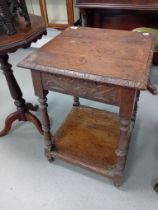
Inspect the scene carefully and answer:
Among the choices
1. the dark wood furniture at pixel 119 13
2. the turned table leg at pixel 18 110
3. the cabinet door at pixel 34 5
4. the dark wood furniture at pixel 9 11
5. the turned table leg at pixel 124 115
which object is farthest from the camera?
the cabinet door at pixel 34 5

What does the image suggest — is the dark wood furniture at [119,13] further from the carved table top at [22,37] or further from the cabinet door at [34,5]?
the cabinet door at [34,5]

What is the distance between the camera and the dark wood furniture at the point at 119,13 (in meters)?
1.67

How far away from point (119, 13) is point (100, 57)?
4.58ft

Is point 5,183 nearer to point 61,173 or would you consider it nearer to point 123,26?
point 61,173

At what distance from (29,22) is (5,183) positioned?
3.16ft

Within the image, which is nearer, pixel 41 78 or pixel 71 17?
pixel 41 78

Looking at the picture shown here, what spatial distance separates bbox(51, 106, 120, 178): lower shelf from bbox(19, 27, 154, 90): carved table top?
0.58 m

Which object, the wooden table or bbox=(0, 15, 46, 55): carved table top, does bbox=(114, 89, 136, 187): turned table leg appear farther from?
bbox=(0, 15, 46, 55): carved table top

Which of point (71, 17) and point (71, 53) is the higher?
point (71, 53)

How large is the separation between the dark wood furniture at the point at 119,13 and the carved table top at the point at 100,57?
2.47ft

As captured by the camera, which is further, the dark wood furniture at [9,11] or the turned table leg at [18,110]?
the turned table leg at [18,110]

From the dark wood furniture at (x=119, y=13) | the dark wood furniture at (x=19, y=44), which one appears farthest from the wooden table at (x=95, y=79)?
the dark wood furniture at (x=119, y=13)

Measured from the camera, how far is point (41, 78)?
0.90 m

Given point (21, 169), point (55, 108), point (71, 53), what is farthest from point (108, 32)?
point (21, 169)
